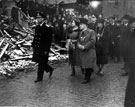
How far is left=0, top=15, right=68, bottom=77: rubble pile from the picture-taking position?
11.8 meters

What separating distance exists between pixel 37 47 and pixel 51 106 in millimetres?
2934

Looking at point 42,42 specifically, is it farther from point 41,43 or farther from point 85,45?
point 85,45

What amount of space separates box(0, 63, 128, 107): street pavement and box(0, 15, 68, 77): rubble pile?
0.79m

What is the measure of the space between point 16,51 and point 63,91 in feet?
19.7

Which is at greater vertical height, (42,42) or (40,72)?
(42,42)

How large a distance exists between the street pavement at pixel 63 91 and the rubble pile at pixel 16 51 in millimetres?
787

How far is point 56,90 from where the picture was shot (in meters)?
8.78

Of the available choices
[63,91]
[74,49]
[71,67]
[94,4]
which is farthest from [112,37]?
[94,4]

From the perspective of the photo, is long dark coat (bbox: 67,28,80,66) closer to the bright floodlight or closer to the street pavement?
the street pavement

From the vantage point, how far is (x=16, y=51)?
1424 centimetres

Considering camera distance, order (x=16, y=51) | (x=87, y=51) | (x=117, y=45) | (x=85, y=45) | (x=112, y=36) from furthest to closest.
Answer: (x=117, y=45), (x=112, y=36), (x=16, y=51), (x=87, y=51), (x=85, y=45)

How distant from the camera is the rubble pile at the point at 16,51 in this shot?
466 inches

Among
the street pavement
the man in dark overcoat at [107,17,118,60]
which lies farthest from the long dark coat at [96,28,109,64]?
the man in dark overcoat at [107,17,118,60]

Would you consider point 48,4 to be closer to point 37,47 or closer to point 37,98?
point 37,47
